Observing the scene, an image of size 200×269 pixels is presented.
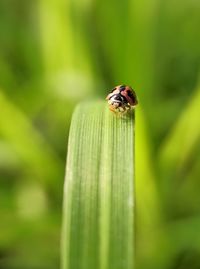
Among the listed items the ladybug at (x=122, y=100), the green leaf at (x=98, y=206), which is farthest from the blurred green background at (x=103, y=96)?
the green leaf at (x=98, y=206)

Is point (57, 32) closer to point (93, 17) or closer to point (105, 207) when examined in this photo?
point (93, 17)

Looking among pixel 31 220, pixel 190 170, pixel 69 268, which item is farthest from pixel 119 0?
pixel 69 268

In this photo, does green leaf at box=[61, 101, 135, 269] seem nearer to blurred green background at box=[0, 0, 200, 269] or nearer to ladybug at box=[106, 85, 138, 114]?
ladybug at box=[106, 85, 138, 114]

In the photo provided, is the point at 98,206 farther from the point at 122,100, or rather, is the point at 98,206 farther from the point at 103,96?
the point at 103,96

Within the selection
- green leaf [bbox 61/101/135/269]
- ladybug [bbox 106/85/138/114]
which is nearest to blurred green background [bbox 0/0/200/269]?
ladybug [bbox 106/85/138/114]

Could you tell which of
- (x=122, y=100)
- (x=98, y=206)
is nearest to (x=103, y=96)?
(x=122, y=100)
